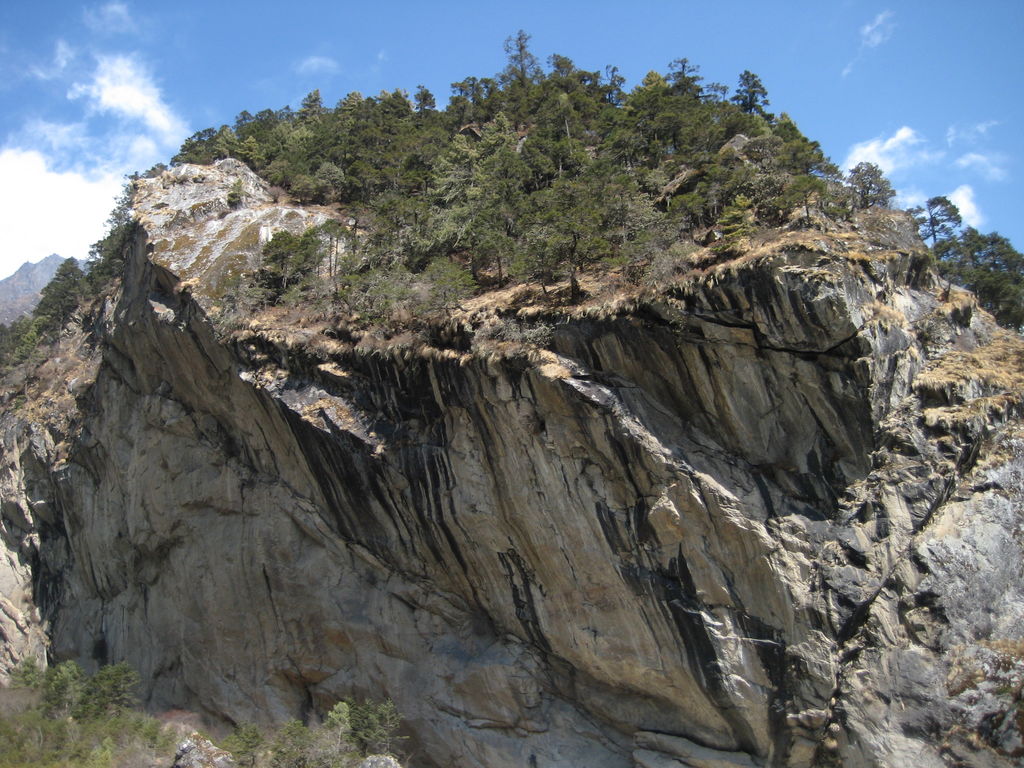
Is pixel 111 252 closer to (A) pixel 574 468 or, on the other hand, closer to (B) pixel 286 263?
(B) pixel 286 263

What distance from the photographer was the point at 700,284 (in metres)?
17.2

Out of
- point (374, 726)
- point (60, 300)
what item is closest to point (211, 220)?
point (374, 726)

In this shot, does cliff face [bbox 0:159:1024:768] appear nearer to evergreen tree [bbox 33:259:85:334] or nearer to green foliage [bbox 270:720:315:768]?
green foliage [bbox 270:720:315:768]

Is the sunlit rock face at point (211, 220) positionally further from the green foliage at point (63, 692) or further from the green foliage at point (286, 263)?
the green foliage at point (63, 692)

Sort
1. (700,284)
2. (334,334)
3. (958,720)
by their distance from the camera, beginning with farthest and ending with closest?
(334,334)
(700,284)
(958,720)

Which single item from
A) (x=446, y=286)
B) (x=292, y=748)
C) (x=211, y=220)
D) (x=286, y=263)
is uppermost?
(x=211, y=220)

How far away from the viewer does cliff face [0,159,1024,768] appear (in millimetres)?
15078

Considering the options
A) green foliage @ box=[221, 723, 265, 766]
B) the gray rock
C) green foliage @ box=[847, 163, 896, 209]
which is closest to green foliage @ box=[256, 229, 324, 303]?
green foliage @ box=[221, 723, 265, 766]

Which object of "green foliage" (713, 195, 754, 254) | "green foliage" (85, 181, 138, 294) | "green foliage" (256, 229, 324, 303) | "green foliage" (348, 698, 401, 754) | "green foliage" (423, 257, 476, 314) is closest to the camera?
"green foliage" (713, 195, 754, 254)

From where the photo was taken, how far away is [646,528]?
17.0m

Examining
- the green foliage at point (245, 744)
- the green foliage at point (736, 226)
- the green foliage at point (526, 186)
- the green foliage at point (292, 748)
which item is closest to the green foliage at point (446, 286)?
the green foliage at point (526, 186)

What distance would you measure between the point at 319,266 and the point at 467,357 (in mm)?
11205

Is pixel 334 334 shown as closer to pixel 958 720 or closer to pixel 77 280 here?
pixel 958 720

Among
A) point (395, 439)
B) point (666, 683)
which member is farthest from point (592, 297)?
point (666, 683)
